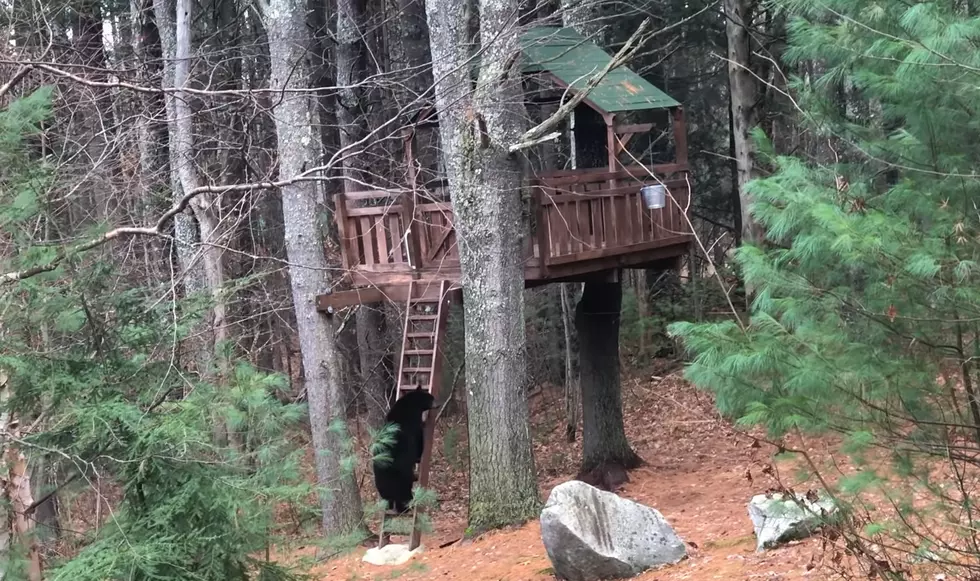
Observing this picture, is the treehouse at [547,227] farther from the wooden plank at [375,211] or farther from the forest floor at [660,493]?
the forest floor at [660,493]

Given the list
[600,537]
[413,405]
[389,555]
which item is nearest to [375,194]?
[413,405]

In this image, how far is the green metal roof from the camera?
10.2m

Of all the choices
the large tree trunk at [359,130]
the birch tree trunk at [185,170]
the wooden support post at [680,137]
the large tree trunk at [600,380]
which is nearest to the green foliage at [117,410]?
the birch tree trunk at [185,170]

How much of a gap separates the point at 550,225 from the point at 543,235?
166mm

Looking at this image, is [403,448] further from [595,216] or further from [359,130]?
[359,130]

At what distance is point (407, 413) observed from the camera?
9.84 meters

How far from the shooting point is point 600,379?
12016 millimetres

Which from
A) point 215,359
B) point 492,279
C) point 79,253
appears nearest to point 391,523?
point 492,279

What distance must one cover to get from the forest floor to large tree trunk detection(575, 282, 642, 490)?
48cm

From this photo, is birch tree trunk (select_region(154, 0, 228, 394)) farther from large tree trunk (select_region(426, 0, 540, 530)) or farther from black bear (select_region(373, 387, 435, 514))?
large tree trunk (select_region(426, 0, 540, 530))

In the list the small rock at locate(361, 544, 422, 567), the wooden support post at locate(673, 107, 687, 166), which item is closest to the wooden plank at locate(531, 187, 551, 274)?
the wooden support post at locate(673, 107, 687, 166)

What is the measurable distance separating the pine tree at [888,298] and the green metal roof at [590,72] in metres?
5.69

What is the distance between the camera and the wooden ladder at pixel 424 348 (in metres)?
9.84

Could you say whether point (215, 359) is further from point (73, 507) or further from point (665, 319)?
point (665, 319)
